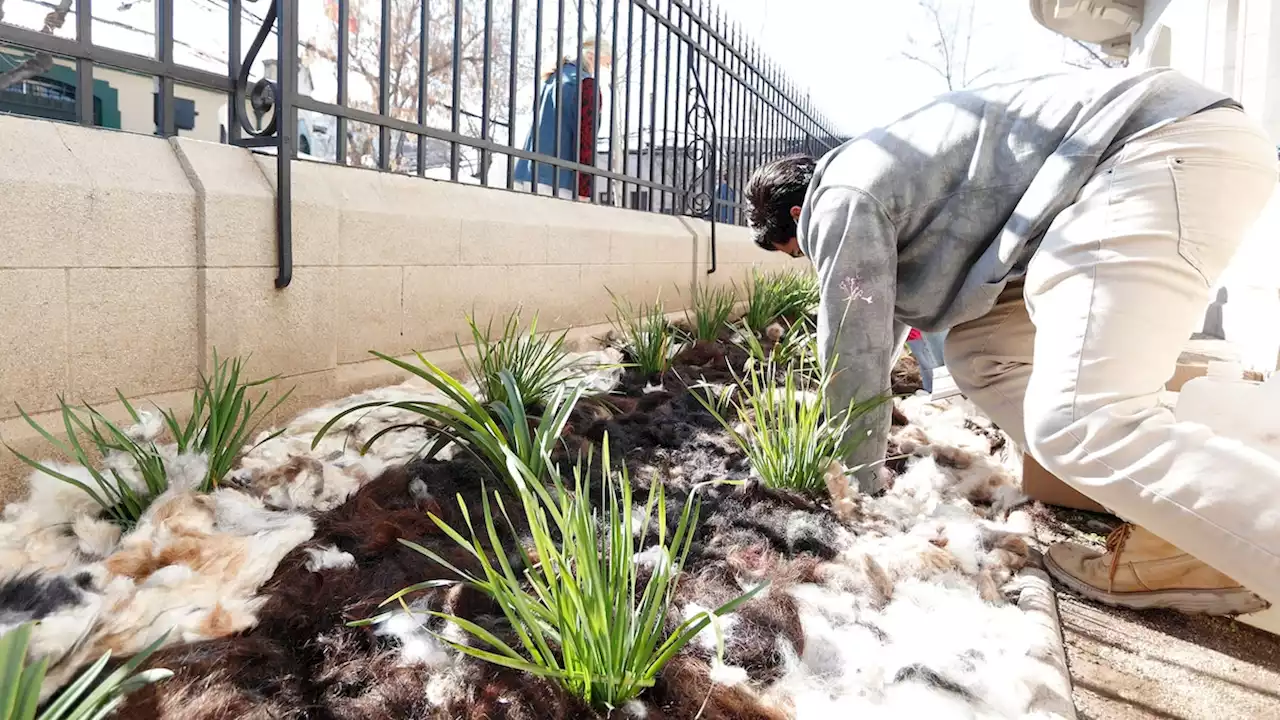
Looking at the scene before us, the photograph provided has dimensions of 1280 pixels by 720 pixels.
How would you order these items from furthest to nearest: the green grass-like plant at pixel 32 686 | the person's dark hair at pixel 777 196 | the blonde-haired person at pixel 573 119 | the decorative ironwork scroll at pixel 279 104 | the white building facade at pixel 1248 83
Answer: the blonde-haired person at pixel 573 119
the white building facade at pixel 1248 83
the person's dark hair at pixel 777 196
the decorative ironwork scroll at pixel 279 104
the green grass-like plant at pixel 32 686

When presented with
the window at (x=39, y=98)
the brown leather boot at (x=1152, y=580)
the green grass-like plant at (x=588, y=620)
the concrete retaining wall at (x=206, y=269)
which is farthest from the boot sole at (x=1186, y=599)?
the window at (x=39, y=98)

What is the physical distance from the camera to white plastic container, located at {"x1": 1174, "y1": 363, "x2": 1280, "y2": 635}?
1473 mm

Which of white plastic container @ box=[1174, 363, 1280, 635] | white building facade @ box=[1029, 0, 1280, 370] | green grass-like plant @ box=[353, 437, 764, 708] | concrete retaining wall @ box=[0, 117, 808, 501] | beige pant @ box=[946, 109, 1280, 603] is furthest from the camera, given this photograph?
white building facade @ box=[1029, 0, 1280, 370]

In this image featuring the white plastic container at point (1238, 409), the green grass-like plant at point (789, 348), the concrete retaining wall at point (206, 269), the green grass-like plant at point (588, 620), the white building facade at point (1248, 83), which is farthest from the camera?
the white building facade at point (1248, 83)

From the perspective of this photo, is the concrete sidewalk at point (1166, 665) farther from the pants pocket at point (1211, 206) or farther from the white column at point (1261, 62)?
the white column at point (1261, 62)

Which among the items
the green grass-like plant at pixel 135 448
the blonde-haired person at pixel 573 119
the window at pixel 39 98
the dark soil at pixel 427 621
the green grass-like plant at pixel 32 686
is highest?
the window at pixel 39 98

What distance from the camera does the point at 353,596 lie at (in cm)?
136

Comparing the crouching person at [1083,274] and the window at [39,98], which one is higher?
the window at [39,98]

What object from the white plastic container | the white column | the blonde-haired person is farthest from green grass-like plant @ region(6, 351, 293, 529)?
the white column

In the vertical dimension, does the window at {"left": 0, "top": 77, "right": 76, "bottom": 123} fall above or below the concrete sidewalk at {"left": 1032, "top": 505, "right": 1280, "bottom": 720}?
above

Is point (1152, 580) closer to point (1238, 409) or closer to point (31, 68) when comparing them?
point (1238, 409)

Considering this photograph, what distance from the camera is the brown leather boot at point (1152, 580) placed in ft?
5.70

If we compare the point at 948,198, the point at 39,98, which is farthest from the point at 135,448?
the point at 39,98

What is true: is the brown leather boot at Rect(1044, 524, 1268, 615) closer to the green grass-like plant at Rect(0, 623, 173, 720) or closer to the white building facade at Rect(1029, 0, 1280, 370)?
the green grass-like plant at Rect(0, 623, 173, 720)
